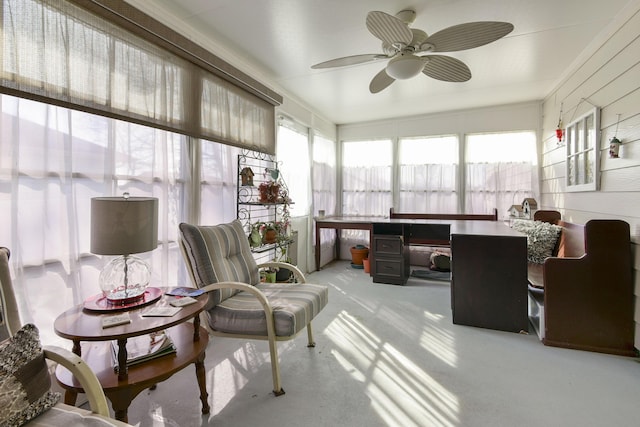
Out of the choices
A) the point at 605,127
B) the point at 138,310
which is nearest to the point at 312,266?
the point at 138,310

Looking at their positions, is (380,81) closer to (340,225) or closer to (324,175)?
(340,225)

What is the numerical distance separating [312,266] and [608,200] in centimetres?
340

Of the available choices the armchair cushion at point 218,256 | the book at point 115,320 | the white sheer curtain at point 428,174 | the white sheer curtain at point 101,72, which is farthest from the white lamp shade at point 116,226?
the white sheer curtain at point 428,174

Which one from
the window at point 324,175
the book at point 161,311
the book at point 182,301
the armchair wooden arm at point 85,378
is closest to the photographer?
the armchair wooden arm at point 85,378

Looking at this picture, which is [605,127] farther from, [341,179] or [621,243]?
[341,179]

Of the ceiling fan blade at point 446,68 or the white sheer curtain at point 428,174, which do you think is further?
the white sheer curtain at point 428,174

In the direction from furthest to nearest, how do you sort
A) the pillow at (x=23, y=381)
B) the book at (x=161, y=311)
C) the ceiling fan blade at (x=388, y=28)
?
the ceiling fan blade at (x=388, y=28), the book at (x=161, y=311), the pillow at (x=23, y=381)

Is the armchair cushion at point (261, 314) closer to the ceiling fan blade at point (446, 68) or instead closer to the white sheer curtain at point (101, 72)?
the white sheer curtain at point (101, 72)

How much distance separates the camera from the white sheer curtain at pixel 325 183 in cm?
477

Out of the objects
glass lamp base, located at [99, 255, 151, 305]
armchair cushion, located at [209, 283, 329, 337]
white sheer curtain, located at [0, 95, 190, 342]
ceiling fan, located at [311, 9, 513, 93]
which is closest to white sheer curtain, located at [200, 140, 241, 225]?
white sheer curtain, located at [0, 95, 190, 342]

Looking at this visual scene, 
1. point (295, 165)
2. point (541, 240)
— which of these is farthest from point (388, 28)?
point (541, 240)

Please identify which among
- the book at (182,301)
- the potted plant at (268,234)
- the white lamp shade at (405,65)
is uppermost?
the white lamp shade at (405,65)

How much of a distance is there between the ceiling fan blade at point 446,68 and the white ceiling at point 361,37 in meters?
0.35

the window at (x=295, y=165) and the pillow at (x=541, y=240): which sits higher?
the window at (x=295, y=165)
